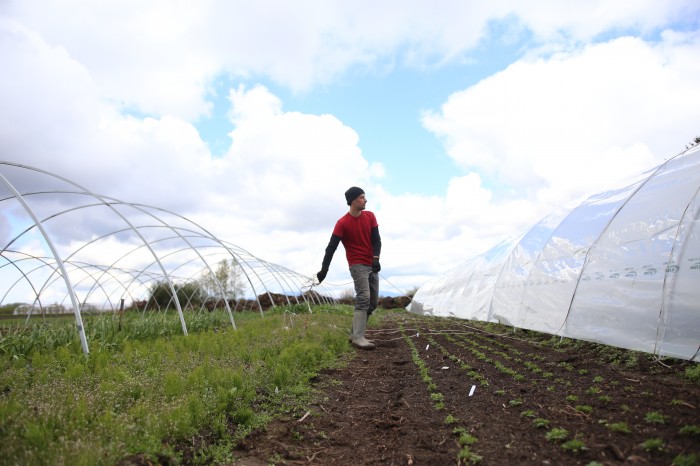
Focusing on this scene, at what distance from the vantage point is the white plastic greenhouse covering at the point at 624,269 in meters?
4.73

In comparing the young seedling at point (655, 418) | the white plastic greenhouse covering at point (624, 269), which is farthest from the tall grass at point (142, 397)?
the white plastic greenhouse covering at point (624, 269)

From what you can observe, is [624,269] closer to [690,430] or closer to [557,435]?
[690,430]

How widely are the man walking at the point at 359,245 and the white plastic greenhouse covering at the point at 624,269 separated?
3.03 meters

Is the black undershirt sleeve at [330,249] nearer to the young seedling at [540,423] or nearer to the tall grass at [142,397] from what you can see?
the tall grass at [142,397]

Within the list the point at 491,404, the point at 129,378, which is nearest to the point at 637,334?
the point at 491,404

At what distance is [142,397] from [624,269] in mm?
5682

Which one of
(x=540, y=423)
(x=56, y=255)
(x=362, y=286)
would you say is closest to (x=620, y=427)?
(x=540, y=423)

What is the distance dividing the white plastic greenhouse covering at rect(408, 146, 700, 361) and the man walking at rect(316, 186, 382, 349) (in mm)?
3033

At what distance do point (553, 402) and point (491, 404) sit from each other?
48 centimetres

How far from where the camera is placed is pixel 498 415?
136 inches

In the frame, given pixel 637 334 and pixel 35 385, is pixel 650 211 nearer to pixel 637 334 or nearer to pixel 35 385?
pixel 637 334

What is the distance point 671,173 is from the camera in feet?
18.9

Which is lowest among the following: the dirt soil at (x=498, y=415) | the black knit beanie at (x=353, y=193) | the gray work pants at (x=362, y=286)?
the dirt soil at (x=498, y=415)

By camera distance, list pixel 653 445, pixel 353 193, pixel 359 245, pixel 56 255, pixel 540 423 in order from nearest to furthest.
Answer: pixel 653 445 < pixel 540 423 < pixel 56 255 < pixel 353 193 < pixel 359 245
